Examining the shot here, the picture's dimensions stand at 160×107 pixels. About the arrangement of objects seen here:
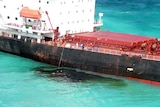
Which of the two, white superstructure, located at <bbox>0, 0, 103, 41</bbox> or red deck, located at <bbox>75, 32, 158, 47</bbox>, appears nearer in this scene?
red deck, located at <bbox>75, 32, 158, 47</bbox>

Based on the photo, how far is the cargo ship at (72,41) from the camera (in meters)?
31.0

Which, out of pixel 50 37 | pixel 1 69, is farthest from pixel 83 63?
pixel 1 69

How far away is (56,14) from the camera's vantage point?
3488cm

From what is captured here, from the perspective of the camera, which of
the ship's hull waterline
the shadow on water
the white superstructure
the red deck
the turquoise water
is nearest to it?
the turquoise water

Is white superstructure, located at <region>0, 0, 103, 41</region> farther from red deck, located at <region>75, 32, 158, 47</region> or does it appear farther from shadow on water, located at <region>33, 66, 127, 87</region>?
shadow on water, located at <region>33, 66, 127, 87</region>

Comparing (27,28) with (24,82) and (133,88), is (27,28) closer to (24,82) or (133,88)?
(24,82)

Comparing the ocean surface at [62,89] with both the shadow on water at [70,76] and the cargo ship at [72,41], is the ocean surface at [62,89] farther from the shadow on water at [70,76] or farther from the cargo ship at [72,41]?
the cargo ship at [72,41]

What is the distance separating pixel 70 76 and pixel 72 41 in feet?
13.0

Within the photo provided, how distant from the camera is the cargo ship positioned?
31.0m

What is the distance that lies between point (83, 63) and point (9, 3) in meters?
9.78

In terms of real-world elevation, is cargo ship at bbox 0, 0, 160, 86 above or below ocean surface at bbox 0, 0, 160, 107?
above

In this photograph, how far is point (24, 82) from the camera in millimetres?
29734

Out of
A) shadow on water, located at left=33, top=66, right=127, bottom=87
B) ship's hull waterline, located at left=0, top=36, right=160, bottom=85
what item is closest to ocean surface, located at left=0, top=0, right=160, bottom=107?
shadow on water, located at left=33, top=66, right=127, bottom=87

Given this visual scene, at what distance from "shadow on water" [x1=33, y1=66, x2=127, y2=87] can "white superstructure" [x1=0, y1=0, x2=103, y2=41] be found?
3.66 meters
